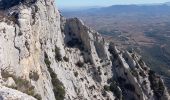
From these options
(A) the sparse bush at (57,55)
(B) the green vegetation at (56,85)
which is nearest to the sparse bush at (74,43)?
(A) the sparse bush at (57,55)

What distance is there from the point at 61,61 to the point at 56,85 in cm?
706

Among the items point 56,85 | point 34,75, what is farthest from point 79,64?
point 34,75

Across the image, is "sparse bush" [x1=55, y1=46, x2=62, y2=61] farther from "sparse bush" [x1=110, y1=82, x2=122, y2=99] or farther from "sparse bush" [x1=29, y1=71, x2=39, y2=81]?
"sparse bush" [x1=29, y1=71, x2=39, y2=81]

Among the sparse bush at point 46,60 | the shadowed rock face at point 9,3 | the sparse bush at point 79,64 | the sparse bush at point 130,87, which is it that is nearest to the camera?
the sparse bush at point 46,60

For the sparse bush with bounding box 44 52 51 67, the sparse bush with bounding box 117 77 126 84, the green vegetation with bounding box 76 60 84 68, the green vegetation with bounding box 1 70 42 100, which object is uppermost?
the green vegetation with bounding box 1 70 42 100

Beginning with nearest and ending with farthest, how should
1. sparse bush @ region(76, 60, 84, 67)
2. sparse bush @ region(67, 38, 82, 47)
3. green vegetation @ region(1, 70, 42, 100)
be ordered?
green vegetation @ region(1, 70, 42, 100)
sparse bush @ region(76, 60, 84, 67)
sparse bush @ region(67, 38, 82, 47)

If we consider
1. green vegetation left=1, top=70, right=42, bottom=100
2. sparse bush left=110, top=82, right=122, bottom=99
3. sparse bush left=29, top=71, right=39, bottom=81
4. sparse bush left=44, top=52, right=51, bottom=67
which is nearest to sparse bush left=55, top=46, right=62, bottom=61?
sparse bush left=44, top=52, right=51, bottom=67

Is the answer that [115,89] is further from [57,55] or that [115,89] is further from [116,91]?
[57,55]

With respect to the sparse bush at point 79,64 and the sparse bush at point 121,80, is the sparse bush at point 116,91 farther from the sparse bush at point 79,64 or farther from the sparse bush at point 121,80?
the sparse bush at point 79,64

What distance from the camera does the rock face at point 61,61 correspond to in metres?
39.7

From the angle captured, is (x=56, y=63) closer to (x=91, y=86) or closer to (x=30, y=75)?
(x=91, y=86)

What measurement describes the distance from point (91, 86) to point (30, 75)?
65.0 ft

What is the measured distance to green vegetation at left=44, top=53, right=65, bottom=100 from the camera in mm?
48812

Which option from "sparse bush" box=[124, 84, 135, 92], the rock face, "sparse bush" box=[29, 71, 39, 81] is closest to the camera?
the rock face
